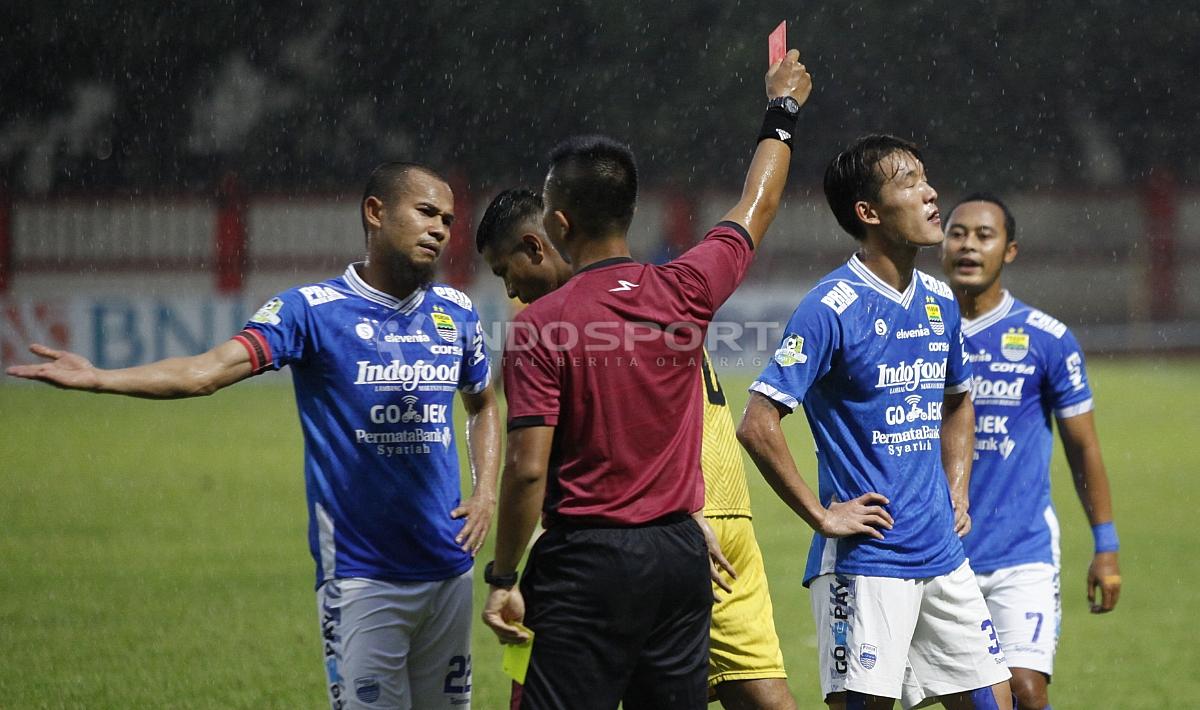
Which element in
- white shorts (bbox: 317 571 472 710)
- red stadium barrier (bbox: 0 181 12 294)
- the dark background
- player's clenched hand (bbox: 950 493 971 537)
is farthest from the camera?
the dark background

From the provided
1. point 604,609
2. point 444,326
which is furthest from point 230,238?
point 604,609

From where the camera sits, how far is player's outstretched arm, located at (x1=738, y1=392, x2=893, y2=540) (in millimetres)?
4188

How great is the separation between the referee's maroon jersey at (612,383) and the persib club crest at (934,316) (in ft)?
4.05

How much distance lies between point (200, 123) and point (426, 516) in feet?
82.3

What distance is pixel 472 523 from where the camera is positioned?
13.7ft

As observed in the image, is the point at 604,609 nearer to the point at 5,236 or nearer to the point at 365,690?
the point at 365,690

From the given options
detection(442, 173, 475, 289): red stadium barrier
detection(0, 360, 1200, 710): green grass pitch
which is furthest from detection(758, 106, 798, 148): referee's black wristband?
detection(442, 173, 475, 289): red stadium barrier

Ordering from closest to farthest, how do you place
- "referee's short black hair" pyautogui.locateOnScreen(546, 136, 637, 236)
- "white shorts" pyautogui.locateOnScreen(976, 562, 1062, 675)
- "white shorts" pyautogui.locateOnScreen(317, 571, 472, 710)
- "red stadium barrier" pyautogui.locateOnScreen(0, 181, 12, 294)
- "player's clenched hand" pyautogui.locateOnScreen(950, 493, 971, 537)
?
"referee's short black hair" pyautogui.locateOnScreen(546, 136, 637, 236)
"white shorts" pyautogui.locateOnScreen(317, 571, 472, 710)
"player's clenched hand" pyautogui.locateOnScreen(950, 493, 971, 537)
"white shorts" pyautogui.locateOnScreen(976, 562, 1062, 675)
"red stadium barrier" pyautogui.locateOnScreen(0, 181, 12, 294)

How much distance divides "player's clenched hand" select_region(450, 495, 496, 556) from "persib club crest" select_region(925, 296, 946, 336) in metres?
1.55

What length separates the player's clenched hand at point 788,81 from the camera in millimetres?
3984

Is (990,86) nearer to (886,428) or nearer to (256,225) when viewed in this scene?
(256,225)

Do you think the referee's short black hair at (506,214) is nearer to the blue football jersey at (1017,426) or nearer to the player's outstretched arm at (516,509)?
the player's outstretched arm at (516,509)

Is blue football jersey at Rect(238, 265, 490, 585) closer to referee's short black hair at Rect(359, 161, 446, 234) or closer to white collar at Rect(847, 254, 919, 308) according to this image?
referee's short black hair at Rect(359, 161, 446, 234)

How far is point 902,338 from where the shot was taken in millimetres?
4355
